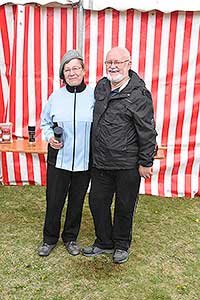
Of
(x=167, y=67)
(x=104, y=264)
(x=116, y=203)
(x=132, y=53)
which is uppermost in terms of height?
(x=132, y=53)

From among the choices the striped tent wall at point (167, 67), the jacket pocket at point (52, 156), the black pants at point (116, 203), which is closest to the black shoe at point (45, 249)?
the black pants at point (116, 203)

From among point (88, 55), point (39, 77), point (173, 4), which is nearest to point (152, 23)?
point (173, 4)

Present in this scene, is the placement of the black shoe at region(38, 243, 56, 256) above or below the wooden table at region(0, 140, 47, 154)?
below

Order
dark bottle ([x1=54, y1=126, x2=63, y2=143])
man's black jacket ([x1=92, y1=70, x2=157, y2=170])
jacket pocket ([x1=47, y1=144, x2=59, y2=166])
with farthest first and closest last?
jacket pocket ([x1=47, y1=144, x2=59, y2=166]) < dark bottle ([x1=54, y1=126, x2=63, y2=143]) < man's black jacket ([x1=92, y1=70, x2=157, y2=170])

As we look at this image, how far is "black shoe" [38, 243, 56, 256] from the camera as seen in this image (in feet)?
13.4

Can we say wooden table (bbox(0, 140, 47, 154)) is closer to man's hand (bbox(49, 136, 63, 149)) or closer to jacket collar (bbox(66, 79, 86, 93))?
man's hand (bbox(49, 136, 63, 149))

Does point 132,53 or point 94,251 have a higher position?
point 132,53

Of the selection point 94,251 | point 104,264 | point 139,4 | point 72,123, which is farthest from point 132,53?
point 104,264

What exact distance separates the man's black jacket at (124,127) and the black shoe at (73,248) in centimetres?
85

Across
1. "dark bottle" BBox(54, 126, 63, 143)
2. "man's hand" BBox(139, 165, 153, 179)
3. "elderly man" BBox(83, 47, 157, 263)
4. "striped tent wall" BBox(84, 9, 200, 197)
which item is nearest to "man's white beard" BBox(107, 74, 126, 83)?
"elderly man" BBox(83, 47, 157, 263)

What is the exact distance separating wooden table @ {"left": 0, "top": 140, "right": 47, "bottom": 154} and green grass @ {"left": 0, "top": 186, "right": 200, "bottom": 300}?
64 cm

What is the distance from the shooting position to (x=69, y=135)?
366 cm

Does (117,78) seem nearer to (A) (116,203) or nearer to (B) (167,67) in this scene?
(A) (116,203)

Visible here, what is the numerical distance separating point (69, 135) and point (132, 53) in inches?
68.3
